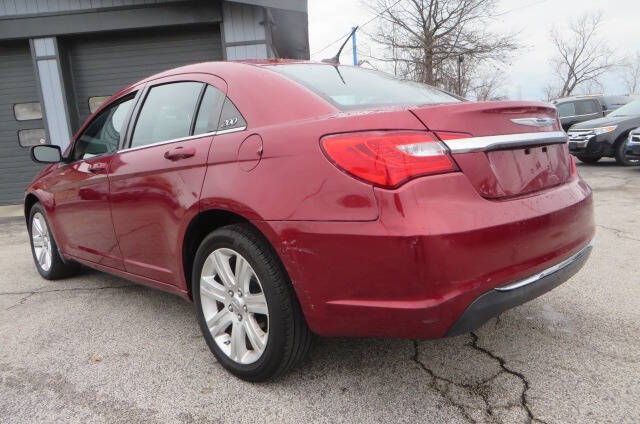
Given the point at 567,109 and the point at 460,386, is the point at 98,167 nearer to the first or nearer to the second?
the point at 460,386

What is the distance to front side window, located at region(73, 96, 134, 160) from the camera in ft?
10.2

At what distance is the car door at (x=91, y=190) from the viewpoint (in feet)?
10.1

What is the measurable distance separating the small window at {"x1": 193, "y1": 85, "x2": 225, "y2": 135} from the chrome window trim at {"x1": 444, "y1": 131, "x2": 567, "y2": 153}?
117 cm

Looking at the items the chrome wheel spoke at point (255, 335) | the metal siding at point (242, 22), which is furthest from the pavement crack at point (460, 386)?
the metal siding at point (242, 22)

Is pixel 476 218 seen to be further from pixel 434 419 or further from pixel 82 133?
pixel 82 133

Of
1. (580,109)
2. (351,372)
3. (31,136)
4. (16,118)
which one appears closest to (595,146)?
(580,109)

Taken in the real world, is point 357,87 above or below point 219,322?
above

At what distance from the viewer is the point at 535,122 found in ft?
6.81

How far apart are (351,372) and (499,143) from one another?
1237 mm

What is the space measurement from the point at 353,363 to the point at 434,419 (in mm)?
552

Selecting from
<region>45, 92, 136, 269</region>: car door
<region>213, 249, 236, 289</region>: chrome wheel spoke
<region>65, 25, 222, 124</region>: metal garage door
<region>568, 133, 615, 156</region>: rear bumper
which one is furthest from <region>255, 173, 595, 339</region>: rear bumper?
<region>568, 133, 615, 156</region>: rear bumper

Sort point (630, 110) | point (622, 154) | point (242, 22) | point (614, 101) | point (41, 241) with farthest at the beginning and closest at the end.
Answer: point (614, 101) → point (630, 110) → point (622, 154) → point (242, 22) → point (41, 241)

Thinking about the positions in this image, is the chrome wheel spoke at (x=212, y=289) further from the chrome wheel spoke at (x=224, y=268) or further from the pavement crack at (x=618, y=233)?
the pavement crack at (x=618, y=233)

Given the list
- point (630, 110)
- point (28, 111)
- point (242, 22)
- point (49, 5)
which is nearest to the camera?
point (242, 22)
